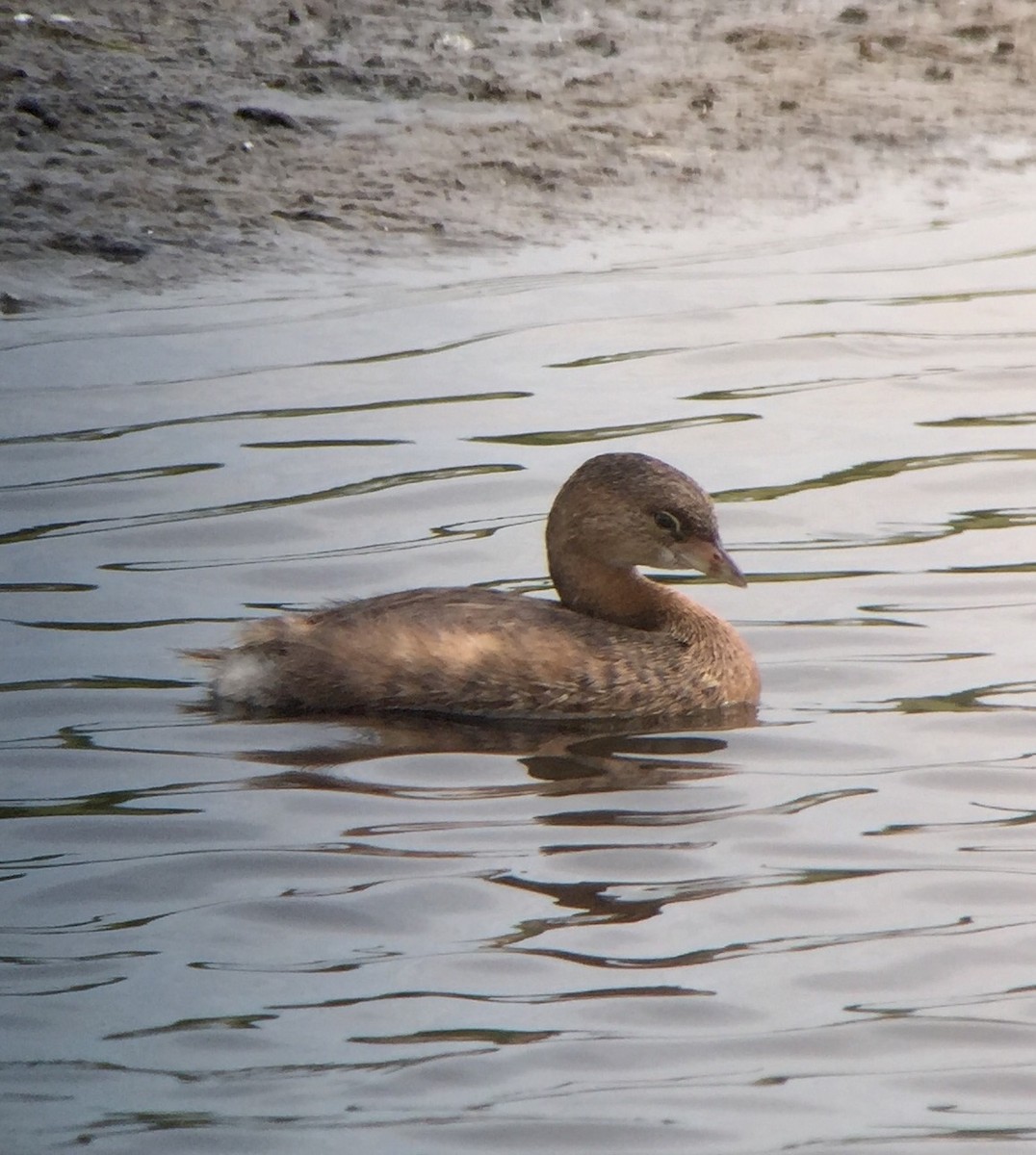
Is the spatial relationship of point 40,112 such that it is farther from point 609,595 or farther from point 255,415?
point 609,595

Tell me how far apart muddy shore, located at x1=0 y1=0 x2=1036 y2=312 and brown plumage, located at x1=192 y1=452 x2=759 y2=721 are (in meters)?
3.69

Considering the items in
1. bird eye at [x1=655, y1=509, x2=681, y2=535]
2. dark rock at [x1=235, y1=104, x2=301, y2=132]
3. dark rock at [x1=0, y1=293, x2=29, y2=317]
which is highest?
dark rock at [x1=235, y1=104, x2=301, y2=132]

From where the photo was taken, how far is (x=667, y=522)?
7.34m

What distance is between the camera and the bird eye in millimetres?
7328

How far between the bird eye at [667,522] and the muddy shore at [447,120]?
149 inches

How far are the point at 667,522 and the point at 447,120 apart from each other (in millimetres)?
5324

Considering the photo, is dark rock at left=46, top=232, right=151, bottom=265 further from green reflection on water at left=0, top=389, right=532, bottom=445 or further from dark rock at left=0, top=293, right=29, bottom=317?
green reflection on water at left=0, top=389, right=532, bottom=445

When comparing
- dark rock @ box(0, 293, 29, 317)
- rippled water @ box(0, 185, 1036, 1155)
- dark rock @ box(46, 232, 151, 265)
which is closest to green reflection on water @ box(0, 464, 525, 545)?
rippled water @ box(0, 185, 1036, 1155)

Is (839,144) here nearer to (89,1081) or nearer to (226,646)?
(226,646)

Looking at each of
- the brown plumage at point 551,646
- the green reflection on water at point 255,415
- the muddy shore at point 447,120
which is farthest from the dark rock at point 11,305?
the brown plumage at point 551,646

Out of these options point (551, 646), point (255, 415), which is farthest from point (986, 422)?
point (551, 646)

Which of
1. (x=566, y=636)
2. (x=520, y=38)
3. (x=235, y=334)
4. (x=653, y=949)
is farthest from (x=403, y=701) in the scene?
(x=520, y=38)

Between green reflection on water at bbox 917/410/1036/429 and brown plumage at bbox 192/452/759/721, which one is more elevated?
green reflection on water at bbox 917/410/1036/429

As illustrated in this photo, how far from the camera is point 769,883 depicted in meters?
5.74
